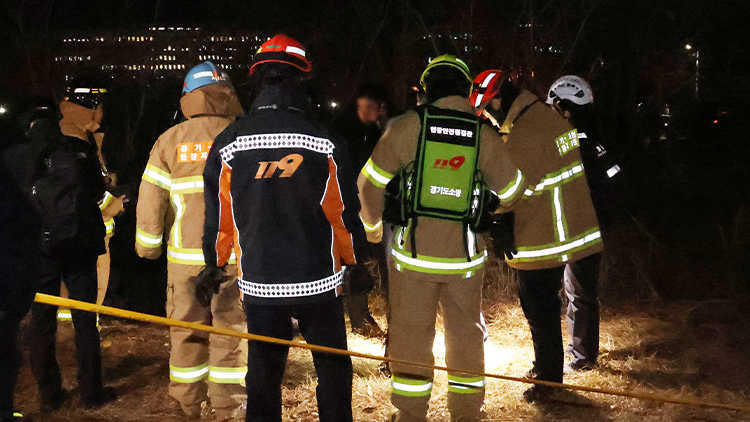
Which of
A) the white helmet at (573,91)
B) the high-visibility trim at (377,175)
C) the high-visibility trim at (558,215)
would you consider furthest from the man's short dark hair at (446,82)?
the white helmet at (573,91)

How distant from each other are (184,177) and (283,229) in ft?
3.45

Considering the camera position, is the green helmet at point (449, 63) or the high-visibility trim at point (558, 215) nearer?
the green helmet at point (449, 63)

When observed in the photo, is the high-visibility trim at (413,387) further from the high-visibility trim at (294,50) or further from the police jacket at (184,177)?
the high-visibility trim at (294,50)

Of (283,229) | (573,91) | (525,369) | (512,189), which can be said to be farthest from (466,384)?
(573,91)

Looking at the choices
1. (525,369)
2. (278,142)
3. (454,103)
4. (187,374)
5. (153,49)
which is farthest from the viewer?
(153,49)

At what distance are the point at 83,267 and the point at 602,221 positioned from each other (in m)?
7.88

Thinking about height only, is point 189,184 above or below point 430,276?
above

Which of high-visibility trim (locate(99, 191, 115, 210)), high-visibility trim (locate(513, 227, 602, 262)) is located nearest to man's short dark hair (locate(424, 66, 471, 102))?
high-visibility trim (locate(513, 227, 602, 262))

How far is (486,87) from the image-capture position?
4543mm

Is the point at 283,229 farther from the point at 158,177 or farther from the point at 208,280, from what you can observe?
the point at 158,177

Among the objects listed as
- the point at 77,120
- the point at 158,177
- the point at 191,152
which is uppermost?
the point at 77,120

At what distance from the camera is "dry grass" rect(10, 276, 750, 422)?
179 inches

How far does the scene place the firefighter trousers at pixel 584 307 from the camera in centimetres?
511

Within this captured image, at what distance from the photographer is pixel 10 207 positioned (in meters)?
3.37
